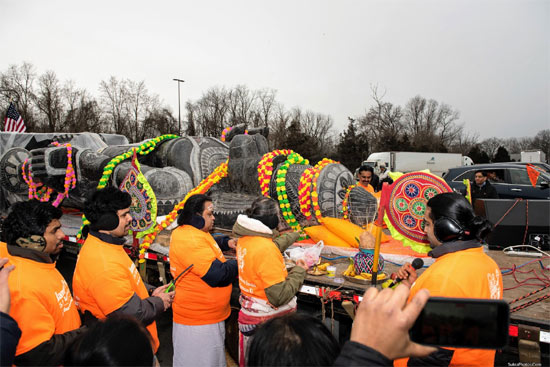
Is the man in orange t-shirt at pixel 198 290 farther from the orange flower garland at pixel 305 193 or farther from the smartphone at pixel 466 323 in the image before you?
the smartphone at pixel 466 323

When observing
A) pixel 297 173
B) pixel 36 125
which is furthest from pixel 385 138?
pixel 297 173

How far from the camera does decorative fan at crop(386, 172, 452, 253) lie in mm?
4000

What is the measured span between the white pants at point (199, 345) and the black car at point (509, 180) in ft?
28.0

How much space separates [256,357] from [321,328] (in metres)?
0.22

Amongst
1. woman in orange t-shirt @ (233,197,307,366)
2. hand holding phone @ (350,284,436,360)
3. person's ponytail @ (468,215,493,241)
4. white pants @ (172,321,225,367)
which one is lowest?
white pants @ (172,321,225,367)

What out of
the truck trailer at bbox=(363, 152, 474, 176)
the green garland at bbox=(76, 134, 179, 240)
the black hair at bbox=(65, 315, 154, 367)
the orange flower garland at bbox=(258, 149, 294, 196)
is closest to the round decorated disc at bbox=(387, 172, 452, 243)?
the orange flower garland at bbox=(258, 149, 294, 196)

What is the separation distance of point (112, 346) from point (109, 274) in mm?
1176

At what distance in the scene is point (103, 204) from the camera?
2.47 meters

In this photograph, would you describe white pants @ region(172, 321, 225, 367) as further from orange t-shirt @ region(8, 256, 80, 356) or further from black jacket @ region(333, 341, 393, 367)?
black jacket @ region(333, 341, 393, 367)

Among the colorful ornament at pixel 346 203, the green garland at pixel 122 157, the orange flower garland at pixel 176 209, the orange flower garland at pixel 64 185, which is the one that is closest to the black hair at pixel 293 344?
the colorful ornament at pixel 346 203

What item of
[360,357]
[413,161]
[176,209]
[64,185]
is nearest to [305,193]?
[176,209]

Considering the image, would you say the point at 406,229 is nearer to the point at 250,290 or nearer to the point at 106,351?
the point at 250,290

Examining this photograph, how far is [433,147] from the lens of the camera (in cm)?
3725

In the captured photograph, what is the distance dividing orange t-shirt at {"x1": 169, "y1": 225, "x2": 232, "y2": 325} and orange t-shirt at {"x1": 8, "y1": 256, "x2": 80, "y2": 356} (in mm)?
903
